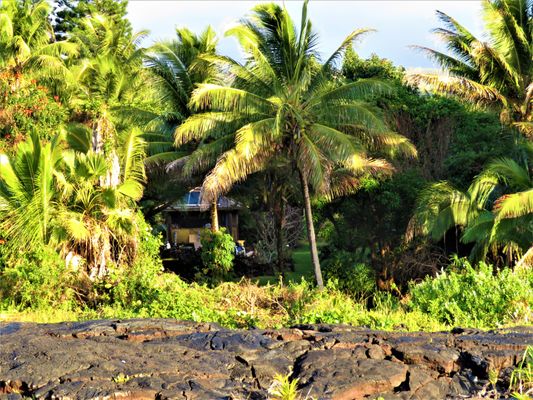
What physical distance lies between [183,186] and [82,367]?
55.1 feet

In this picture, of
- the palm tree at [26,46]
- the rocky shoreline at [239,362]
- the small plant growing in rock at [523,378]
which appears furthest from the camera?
the palm tree at [26,46]

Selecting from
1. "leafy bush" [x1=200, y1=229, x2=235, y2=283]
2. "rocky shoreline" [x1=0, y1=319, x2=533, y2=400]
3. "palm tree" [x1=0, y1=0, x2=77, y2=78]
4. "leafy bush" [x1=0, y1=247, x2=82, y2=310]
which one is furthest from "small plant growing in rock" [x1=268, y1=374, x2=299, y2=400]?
"palm tree" [x1=0, y1=0, x2=77, y2=78]

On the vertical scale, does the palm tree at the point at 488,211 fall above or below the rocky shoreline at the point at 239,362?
above

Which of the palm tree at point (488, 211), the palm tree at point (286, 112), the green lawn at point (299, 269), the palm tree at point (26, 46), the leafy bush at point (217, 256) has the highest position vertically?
the palm tree at point (26, 46)

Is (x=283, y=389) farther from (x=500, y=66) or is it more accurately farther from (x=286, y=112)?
(x=500, y=66)

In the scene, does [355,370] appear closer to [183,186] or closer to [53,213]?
[53,213]

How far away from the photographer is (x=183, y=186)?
77.3ft

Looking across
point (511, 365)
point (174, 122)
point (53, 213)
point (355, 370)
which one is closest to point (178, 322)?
point (355, 370)

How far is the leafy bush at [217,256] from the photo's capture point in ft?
72.1

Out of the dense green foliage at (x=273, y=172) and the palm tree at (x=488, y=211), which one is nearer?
the dense green foliage at (x=273, y=172)

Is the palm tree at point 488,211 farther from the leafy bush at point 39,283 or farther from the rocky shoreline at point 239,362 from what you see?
the leafy bush at point 39,283

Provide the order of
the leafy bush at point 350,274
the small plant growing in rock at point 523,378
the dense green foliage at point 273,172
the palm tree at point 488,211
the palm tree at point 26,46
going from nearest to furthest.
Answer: the small plant growing in rock at point 523,378, the dense green foliage at point 273,172, the palm tree at point 488,211, the leafy bush at point 350,274, the palm tree at point 26,46

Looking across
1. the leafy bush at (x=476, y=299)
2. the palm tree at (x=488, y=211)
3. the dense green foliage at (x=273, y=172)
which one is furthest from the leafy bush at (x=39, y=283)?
the palm tree at (x=488, y=211)

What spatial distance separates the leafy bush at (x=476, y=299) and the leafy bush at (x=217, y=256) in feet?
30.4
